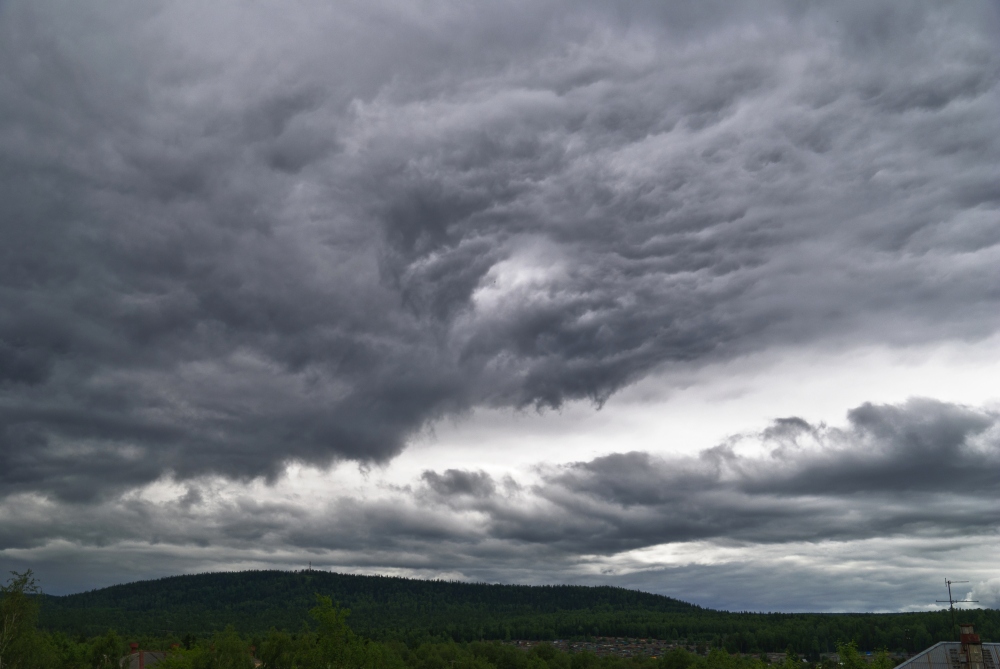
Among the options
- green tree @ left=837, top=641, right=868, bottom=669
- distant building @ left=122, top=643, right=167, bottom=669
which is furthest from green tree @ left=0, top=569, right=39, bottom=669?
green tree @ left=837, top=641, right=868, bottom=669

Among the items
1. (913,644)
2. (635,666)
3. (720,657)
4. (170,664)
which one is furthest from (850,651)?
(913,644)

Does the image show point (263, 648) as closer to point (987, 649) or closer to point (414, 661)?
point (414, 661)

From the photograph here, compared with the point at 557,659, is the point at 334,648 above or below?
above

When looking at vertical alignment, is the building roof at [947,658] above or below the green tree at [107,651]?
above

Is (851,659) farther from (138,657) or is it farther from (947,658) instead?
(138,657)

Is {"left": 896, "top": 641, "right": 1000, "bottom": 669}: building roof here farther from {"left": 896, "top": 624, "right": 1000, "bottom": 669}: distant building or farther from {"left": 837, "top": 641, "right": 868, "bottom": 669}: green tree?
{"left": 837, "top": 641, "right": 868, "bottom": 669}: green tree

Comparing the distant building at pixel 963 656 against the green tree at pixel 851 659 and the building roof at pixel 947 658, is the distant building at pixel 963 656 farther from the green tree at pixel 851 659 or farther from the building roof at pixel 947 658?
the green tree at pixel 851 659

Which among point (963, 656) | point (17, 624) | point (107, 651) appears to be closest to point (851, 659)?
point (963, 656)

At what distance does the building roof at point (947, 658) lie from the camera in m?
65.7

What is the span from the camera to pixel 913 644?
185 metres

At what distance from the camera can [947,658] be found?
2653 inches

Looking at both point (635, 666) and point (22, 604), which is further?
point (635, 666)

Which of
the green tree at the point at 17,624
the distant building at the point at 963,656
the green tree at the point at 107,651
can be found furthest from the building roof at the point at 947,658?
the green tree at the point at 107,651

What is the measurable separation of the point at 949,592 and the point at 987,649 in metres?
10.9
